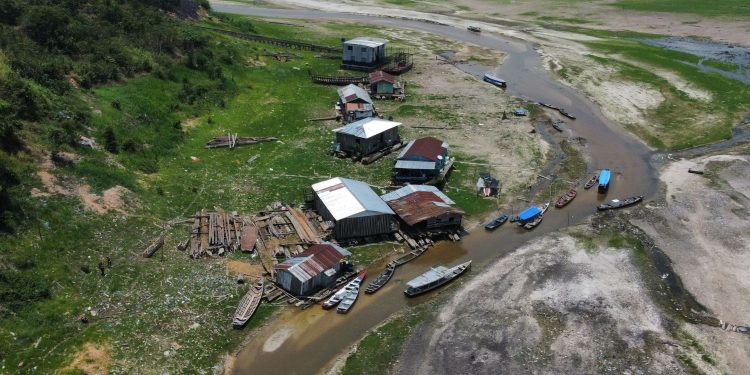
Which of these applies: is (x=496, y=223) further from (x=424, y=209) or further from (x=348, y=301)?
(x=348, y=301)

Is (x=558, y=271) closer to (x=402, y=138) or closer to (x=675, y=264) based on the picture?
(x=675, y=264)

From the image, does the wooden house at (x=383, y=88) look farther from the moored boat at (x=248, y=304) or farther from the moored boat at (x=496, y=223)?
the moored boat at (x=248, y=304)

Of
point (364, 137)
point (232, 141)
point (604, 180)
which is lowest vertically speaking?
point (604, 180)

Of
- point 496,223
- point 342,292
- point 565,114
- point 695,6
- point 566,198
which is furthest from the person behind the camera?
point 695,6

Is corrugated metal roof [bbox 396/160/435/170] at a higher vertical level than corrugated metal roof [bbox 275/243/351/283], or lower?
higher

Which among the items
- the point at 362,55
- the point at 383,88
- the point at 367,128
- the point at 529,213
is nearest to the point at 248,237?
the point at 367,128

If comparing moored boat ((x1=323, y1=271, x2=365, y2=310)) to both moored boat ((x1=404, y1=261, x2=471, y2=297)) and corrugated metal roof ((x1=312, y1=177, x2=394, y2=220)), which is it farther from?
corrugated metal roof ((x1=312, y1=177, x2=394, y2=220))

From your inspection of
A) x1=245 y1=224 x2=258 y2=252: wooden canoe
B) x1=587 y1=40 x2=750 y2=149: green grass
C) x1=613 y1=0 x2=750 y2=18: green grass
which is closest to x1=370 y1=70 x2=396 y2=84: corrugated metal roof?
x1=587 y1=40 x2=750 y2=149: green grass

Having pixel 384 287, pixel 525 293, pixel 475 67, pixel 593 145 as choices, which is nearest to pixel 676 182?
pixel 593 145
